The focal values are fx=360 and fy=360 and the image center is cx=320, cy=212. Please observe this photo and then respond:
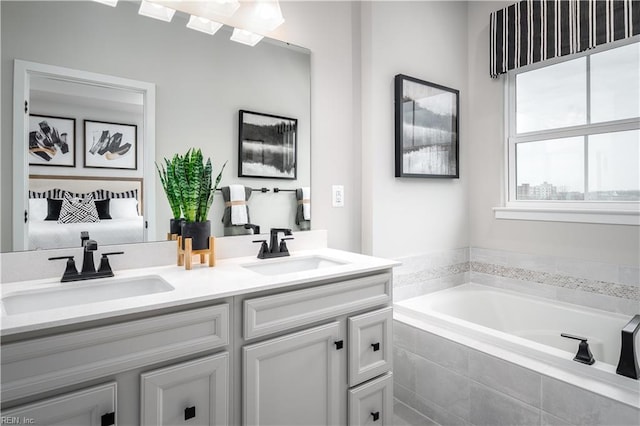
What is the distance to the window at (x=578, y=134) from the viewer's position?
7.05ft

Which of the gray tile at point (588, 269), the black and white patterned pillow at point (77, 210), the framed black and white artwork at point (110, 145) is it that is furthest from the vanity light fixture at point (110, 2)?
the gray tile at point (588, 269)

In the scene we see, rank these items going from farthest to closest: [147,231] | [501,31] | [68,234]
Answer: [501,31], [147,231], [68,234]

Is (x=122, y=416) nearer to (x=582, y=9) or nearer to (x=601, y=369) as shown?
(x=601, y=369)

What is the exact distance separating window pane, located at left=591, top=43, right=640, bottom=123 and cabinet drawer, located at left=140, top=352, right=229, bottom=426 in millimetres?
2579

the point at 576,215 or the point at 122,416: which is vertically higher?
the point at 576,215

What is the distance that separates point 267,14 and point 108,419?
1.77m

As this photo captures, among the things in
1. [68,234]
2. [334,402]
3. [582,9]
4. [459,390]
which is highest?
[582,9]

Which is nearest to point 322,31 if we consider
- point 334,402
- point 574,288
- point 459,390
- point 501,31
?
point 501,31

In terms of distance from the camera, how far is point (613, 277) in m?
2.14

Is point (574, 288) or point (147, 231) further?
point (574, 288)

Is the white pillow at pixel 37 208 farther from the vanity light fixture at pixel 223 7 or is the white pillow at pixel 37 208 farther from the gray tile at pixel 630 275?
the gray tile at pixel 630 275

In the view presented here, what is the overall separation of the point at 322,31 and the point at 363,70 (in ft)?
1.12

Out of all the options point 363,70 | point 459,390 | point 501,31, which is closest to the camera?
point 459,390

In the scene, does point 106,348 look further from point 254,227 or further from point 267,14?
point 267,14
